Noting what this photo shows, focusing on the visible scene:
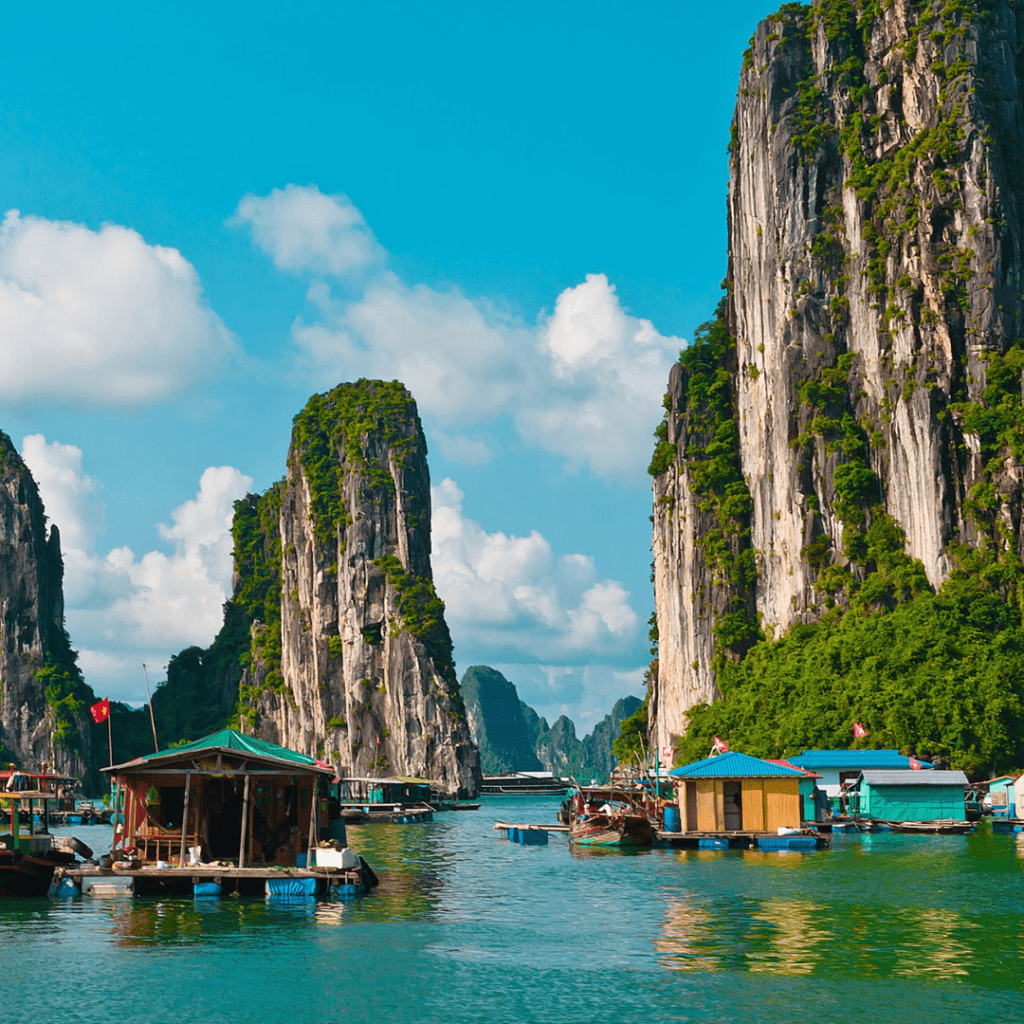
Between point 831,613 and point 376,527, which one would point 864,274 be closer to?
point 831,613

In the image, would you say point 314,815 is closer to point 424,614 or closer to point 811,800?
point 811,800

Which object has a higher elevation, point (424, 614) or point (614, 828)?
point (424, 614)

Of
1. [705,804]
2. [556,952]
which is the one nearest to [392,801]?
[705,804]

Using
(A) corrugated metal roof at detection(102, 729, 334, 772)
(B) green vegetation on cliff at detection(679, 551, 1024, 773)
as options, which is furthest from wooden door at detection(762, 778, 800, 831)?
(A) corrugated metal roof at detection(102, 729, 334, 772)

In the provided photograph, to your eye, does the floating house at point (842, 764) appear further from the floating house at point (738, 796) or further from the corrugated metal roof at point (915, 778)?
the floating house at point (738, 796)

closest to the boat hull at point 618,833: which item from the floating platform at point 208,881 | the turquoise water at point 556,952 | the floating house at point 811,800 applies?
the floating house at point 811,800
